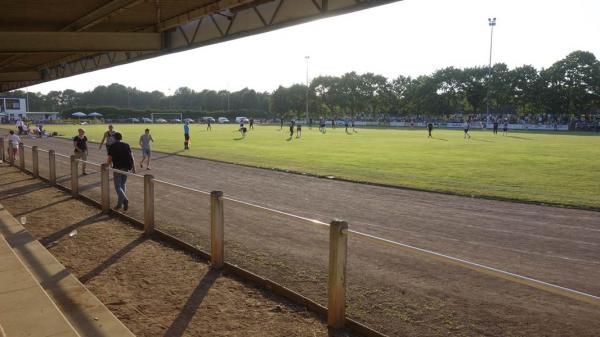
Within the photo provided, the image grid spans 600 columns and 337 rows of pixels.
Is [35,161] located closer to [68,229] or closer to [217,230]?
[68,229]

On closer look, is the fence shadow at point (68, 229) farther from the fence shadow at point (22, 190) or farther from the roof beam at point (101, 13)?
the roof beam at point (101, 13)

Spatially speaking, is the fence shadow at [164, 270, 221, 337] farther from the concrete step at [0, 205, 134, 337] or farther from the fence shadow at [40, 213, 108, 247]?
the fence shadow at [40, 213, 108, 247]

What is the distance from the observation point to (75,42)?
12.4m

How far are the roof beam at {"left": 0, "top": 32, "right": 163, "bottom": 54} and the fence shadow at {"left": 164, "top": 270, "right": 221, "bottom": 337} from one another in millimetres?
8635

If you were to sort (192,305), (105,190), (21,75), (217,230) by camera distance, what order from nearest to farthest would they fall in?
(192,305) → (217,230) → (105,190) → (21,75)

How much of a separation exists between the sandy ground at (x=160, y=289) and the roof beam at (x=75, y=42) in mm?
4629

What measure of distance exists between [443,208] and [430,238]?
9.67 ft

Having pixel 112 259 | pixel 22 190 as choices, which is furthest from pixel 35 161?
pixel 112 259

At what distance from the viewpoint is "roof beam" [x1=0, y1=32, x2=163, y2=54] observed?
446 inches

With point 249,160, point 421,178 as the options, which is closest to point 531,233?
point 421,178

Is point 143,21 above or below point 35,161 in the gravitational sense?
above

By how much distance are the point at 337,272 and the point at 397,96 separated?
122 meters

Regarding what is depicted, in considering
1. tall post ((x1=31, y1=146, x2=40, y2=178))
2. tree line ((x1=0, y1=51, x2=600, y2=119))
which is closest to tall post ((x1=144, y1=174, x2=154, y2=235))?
tall post ((x1=31, y1=146, x2=40, y2=178))

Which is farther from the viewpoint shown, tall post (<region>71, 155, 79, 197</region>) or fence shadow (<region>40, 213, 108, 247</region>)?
tall post (<region>71, 155, 79, 197</region>)
